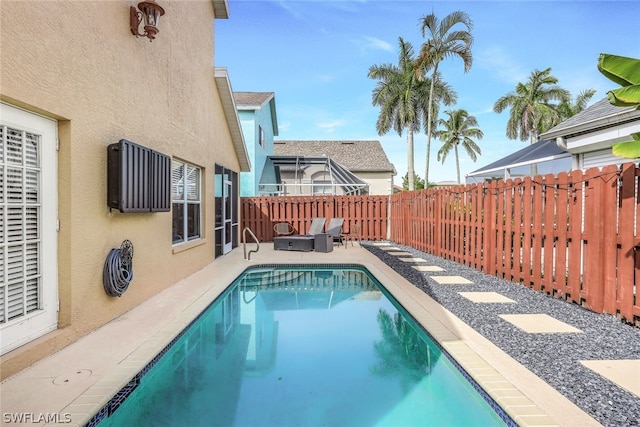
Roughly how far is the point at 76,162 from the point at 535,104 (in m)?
42.1

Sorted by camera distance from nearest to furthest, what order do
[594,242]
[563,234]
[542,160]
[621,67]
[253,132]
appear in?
[621,67] → [594,242] → [563,234] → [542,160] → [253,132]

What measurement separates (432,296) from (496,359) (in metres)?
2.81

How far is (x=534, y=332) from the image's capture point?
468cm

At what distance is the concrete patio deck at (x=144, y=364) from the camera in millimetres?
2889

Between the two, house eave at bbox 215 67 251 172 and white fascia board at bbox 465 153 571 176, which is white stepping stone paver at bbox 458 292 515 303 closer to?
white fascia board at bbox 465 153 571 176

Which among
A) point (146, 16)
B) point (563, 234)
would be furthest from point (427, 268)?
point (146, 16)

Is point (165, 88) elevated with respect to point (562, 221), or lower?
elevated

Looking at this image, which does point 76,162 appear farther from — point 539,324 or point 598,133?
point 598,133

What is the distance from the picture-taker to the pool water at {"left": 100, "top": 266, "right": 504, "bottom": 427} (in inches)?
129

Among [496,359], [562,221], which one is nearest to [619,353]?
[496,359]

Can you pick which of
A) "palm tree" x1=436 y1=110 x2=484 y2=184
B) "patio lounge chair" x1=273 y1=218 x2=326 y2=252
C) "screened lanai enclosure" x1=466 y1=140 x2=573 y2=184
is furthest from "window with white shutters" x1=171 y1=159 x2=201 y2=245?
"palm tree" x1=436 y1=110 x2=484 y2=184

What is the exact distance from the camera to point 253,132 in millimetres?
18984

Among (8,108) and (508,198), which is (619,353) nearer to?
(508,198)

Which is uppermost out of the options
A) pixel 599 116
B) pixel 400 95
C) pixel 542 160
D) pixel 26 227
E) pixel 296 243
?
pixel 400 95
